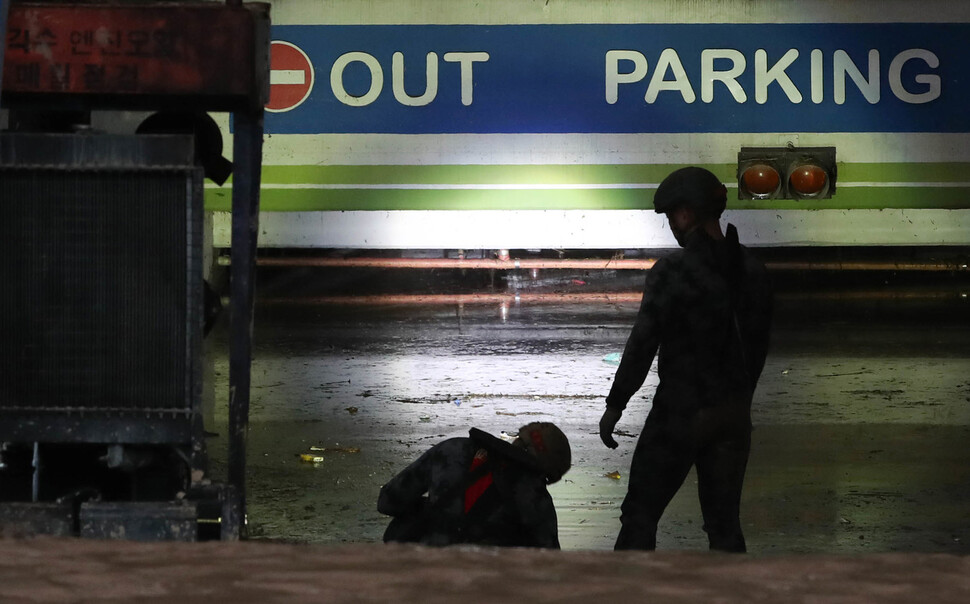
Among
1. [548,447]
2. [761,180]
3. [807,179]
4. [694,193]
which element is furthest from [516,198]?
[548,447]

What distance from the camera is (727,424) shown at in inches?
179

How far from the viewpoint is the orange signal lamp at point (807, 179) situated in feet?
22.8

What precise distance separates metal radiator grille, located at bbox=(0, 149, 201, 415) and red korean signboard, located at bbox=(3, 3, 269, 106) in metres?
0.27

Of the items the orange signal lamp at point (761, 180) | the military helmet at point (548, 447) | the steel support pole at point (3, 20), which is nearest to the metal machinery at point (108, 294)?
the steel support pole at point (3, 20)

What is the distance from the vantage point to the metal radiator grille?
3719 mm

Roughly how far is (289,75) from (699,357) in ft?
10.3

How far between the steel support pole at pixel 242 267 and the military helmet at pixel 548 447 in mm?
968

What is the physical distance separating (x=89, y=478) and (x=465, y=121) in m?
3.40

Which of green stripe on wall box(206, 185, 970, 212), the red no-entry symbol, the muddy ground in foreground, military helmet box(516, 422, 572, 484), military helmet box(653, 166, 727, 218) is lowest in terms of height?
military helmet box(516, 422, 572, 484)

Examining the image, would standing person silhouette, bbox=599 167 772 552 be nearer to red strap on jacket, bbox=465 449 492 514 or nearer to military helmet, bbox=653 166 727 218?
military helmet, bbox=653 166 727 218

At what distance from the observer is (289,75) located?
693 centimetres

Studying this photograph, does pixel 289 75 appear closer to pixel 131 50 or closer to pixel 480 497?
pixel 480 497

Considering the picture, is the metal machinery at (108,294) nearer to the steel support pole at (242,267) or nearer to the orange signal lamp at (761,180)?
the steel support pole at (242,267)

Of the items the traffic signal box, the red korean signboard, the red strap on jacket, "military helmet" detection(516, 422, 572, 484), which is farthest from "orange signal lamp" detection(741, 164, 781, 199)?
the red korean signboard
